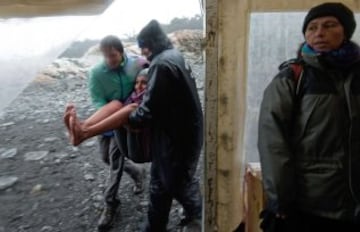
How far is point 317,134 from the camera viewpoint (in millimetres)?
1098

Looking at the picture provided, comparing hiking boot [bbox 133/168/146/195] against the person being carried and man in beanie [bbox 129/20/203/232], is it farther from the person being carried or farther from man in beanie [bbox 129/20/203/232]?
the person being carried

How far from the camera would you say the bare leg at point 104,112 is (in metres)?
1.65

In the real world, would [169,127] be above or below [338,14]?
below

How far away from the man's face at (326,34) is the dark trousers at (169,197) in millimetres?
832

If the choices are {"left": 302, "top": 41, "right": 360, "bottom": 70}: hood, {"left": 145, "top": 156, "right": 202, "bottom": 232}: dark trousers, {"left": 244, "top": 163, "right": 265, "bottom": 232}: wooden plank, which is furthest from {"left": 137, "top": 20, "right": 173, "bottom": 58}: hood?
{"left": 302, "top": 41, "right": 360, "bottom": 70}: hood

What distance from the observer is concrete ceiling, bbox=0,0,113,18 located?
1.19 metres

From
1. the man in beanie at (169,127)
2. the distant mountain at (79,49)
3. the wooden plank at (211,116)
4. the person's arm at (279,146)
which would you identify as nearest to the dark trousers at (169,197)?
the man in beanie at (169,127)

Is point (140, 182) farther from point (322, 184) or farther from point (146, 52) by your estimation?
point (322, 184)

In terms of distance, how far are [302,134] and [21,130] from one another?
116cm

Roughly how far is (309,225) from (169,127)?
30.6 inches

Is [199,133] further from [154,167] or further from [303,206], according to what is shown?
[303,206]

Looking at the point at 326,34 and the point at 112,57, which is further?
the point at 112,57

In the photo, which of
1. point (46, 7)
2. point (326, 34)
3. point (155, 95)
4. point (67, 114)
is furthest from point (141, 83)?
point (326, 34)

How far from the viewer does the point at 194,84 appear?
1.71 m
